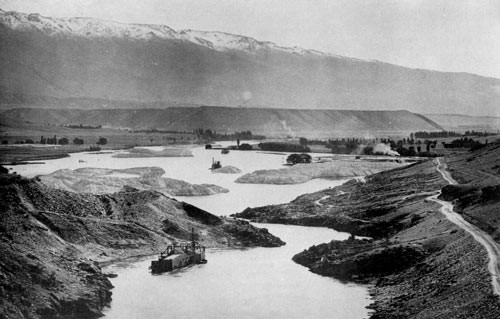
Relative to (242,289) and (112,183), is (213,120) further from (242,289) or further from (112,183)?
(242,289)

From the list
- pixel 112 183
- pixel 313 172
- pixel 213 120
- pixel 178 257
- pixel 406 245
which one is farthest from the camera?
pixel 213 120

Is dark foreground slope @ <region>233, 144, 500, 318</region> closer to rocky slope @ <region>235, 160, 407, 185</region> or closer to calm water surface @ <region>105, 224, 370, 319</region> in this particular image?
calm water surface @ <region>105, 224, 370, 319</region>

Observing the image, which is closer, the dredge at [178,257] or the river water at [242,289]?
the river water at [242,289]

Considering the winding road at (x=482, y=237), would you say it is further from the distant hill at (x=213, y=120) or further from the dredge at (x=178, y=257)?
the distant hill at (x=213, y=120)

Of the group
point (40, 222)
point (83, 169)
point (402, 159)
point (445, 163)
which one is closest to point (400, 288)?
point (40, 222)

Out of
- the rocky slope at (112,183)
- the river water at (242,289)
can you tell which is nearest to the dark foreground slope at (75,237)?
the river water at (242,289)

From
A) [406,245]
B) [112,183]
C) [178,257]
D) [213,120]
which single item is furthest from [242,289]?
[213,120]
